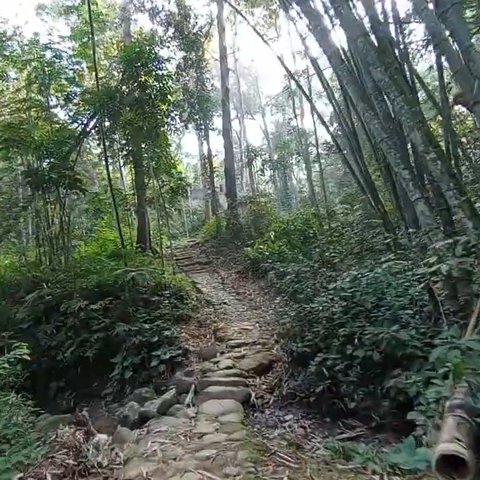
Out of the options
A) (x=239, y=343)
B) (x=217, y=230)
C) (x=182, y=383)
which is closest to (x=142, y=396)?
(x=182, y=383)

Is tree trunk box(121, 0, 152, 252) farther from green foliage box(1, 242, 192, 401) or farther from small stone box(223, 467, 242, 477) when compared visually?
small stone box(223, 467, 242, 477)

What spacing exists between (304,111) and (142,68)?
38.1 ft

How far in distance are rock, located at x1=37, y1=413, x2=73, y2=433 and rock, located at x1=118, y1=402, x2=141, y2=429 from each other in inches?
15.3

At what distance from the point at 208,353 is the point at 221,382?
72 cm

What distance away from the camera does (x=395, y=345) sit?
2600mm

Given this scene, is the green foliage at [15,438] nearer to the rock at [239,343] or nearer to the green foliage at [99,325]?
the green foliage at [99,325]

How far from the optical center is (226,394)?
10.8 feet

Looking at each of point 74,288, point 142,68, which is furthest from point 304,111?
point 74,288

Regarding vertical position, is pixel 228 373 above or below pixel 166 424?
above

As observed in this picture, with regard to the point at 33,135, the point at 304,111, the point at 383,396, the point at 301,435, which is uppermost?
the point at 304,111

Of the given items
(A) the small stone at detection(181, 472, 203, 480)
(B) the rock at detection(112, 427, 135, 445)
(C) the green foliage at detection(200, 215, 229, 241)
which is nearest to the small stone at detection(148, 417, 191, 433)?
(B) the rock at detection(112, 427, 135, 445)

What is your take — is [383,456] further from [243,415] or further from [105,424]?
[105,424]

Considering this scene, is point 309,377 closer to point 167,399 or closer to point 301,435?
point 301,435

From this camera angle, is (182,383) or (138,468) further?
(182,383)
